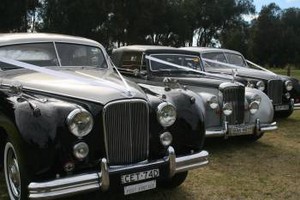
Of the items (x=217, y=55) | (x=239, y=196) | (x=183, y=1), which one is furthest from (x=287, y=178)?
(x=183, y=1)

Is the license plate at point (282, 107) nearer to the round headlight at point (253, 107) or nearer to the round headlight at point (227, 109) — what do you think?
the round headlight at point (253, 107)

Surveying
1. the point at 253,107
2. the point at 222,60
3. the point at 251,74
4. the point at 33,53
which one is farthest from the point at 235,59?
the point at 33,53

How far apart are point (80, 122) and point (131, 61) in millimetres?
5175

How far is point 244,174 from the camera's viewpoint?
7090 mm

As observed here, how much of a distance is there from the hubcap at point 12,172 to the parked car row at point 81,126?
0.01 meters

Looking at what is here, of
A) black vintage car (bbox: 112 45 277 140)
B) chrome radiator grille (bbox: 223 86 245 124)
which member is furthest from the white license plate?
chrome radiator grille (bbox: 223 86 245 124)

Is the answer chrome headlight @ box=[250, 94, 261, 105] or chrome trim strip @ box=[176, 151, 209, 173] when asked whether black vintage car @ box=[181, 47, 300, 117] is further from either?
chrome trim strip @ box=[176, 151, 209, 173]

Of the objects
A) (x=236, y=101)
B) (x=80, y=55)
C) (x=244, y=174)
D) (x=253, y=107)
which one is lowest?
(x=244, y=174)

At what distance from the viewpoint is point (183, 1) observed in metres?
56.2

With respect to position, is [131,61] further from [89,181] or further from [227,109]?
[89,181]

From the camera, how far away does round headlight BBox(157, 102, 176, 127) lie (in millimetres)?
5504

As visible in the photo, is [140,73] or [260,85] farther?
[260,85]

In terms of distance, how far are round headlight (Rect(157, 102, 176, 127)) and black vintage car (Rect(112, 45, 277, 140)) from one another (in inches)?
92.8

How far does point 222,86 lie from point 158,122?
3398 mm
